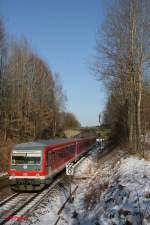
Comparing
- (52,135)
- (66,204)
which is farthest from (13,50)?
(66,204)

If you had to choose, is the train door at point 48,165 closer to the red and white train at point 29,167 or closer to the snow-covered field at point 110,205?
the red and white train at point 29,167

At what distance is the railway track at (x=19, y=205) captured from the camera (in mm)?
12281

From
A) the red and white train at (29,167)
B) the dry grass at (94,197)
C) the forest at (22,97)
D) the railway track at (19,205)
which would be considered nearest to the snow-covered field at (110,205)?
the dry grass at (94,197)

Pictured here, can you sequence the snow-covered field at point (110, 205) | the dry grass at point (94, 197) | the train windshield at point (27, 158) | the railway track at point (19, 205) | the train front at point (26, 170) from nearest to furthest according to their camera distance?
1. the snow-covered field at point (110, 205)
2. the railway track at point (19, 205)
3. the dry grass at point (94, 197)
4. the train front at point (26, 170)
5. the train windshield at point (27, 158)

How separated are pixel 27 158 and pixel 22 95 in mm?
25563

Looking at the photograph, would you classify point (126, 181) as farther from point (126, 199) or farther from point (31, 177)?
point (31, 177)

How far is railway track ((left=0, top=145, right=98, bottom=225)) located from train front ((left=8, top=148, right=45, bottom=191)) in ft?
1.74

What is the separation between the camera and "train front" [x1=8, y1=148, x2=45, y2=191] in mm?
16672

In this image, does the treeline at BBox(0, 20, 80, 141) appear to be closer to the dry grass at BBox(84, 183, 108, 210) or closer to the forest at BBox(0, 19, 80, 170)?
the forest at BBox(0, 19, 80, 170)

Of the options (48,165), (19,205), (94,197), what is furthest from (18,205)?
(48,165)

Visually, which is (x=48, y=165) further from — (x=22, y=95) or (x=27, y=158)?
(x=22, y=95)

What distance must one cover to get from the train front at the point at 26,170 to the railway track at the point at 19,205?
53cm

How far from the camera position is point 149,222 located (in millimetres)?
8539

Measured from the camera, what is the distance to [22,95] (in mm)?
41781
